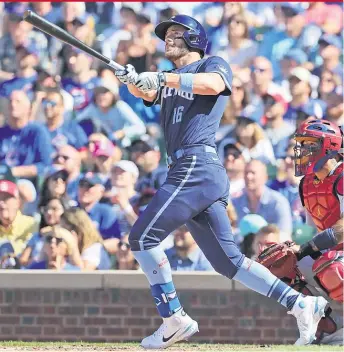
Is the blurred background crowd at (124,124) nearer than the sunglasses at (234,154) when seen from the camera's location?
Yes

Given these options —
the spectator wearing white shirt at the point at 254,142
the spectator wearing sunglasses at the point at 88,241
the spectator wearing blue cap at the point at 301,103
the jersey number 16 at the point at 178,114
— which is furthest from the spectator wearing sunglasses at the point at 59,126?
the jersey number 16 at the point at 178,114

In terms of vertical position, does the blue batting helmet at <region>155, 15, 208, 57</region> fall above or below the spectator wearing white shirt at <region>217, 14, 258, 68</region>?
below

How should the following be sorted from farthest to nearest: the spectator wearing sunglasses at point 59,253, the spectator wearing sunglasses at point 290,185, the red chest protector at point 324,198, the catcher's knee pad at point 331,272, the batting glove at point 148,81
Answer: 1. the spectator wearing sunglasses at point 290,185
2. the spectator wearing sunglasses at point 59,253
3. the red chest protector at point 324,198
4. the catcher's knee pad at point 331,272
5. the batting glove at point 148,81

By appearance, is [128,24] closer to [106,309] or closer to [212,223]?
[106,309]

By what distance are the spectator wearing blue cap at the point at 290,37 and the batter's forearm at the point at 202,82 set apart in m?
4.16

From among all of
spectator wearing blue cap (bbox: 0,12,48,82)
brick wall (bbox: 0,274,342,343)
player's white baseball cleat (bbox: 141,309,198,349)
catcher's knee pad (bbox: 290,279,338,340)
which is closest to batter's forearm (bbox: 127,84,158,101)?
player's white baseball cleat (bbox: 141,309,198,349)

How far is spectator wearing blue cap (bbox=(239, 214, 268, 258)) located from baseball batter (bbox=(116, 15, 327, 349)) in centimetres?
267

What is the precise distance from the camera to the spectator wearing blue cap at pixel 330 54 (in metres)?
9.52

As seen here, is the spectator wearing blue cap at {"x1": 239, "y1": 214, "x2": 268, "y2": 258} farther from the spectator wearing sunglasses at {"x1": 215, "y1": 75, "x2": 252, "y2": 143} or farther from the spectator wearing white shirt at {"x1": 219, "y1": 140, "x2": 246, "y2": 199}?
the spectator wearing sunglasses at {"x1": 215, "y1": 75, "x2": 252, "y2": 143}

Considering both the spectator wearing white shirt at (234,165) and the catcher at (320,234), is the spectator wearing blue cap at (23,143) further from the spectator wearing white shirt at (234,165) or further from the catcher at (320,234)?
the catcher at (320,234)

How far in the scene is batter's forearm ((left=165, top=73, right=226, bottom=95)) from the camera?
5367mm

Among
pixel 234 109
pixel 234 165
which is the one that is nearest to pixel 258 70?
pixel 234 109

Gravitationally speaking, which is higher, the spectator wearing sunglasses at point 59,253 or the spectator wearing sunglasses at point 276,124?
the spectator wearing sunglasses at point 276,124

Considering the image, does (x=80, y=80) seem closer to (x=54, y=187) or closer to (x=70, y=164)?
(x=70, y=164)
